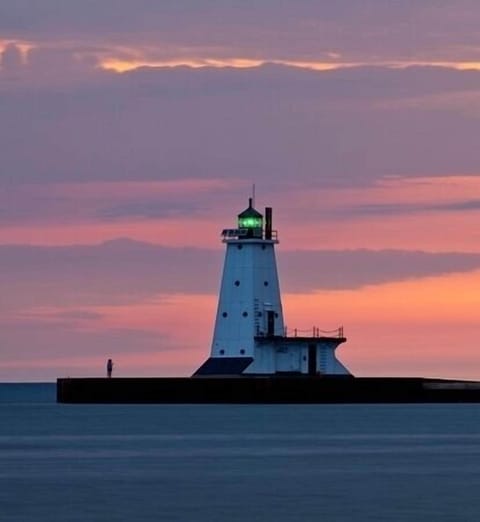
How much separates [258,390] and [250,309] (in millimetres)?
4201

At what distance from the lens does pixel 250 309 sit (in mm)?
90938

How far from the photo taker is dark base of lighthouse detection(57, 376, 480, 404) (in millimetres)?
93125

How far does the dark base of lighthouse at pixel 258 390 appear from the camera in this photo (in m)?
93.1

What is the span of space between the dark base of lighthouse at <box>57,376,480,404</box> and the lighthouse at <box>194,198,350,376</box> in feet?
2.24
